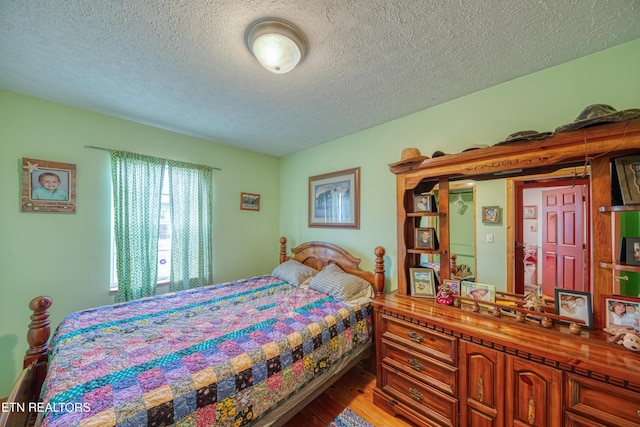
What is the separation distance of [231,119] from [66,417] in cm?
227

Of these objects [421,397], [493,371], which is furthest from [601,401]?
[421,397]

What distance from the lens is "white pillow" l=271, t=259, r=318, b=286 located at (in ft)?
8.79

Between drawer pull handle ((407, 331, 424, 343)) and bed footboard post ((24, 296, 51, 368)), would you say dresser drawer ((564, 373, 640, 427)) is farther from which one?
bed footboard post ((24, 296, 51, 368))

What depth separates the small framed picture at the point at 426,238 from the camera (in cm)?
185

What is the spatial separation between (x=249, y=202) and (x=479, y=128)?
110 inches

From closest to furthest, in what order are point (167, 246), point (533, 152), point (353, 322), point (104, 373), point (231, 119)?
point (104, 373) → point (533, 152) → point (353, 322) → point (231, 119) → point (167, 246)

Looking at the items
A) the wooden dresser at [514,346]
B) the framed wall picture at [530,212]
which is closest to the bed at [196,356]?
the wooden dresser at [514,346]

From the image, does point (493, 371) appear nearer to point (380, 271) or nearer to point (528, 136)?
point (380, 271)

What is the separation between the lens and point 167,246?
261 cm

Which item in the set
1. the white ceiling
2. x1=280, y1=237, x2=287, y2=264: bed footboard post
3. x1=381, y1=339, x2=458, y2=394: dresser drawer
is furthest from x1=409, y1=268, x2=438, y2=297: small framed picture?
x1=280, y1=237, x2=287, y2=264: bed footboard post

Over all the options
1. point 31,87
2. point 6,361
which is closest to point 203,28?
point 31,87

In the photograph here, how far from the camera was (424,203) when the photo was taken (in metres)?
1.88

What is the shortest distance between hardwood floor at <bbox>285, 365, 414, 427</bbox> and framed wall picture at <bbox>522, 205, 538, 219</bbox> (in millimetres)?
1666

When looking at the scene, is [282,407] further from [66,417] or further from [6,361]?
[6,361]
